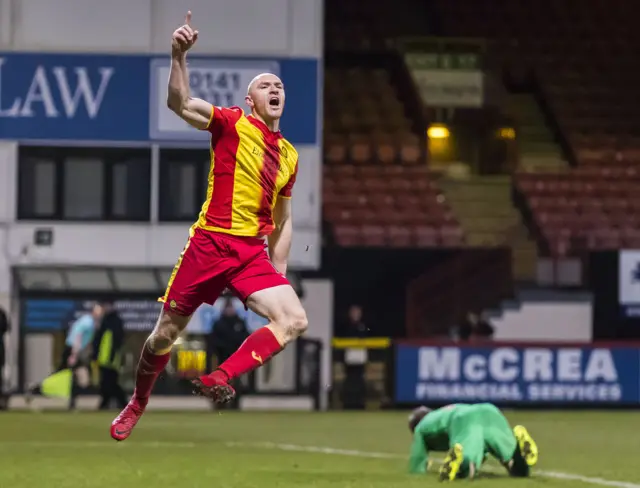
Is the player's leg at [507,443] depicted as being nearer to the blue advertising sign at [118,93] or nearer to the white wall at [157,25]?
the blue advertising sign at [118,93]

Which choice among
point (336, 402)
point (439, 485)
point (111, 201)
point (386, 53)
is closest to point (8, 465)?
point (439, 485)

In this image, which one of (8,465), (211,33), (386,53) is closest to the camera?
(8,465)

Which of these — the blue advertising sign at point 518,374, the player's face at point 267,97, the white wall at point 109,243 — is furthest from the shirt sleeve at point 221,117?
the white wall at point 109,243

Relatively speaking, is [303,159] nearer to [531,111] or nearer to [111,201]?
[111,201]

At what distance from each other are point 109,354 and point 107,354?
0.09 feet

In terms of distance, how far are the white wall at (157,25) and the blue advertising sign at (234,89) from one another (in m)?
0.18

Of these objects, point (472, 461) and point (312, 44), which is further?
point (312, 44)

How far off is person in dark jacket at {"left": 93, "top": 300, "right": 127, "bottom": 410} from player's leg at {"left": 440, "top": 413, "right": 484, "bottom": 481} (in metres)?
11.7

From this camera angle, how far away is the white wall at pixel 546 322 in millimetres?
26141

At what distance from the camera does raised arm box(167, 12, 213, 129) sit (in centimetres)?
802

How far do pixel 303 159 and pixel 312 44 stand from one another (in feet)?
5.88

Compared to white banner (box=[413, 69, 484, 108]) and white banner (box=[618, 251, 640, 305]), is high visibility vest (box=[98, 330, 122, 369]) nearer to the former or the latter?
white banner (box=[618, 251, 640, 305])

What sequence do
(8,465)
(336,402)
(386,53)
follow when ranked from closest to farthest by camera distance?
(8,465) → (336,402) → (386,53)

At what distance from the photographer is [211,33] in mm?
24672
